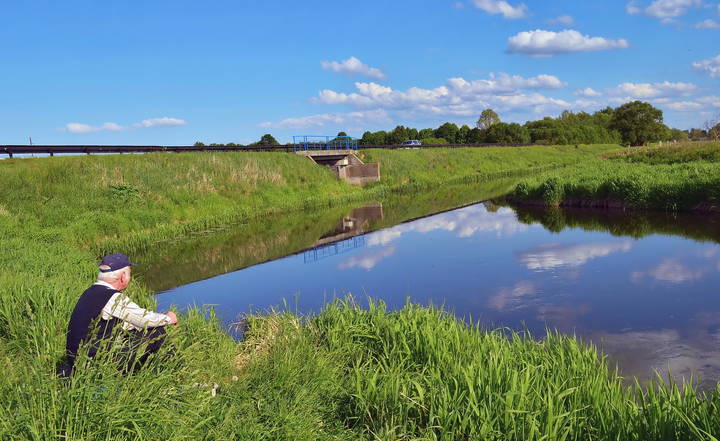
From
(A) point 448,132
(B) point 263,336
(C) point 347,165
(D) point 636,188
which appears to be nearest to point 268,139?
(C) point 347,165

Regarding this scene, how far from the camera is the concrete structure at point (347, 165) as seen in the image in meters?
43.2

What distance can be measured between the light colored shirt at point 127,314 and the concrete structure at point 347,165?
3719 centimetres

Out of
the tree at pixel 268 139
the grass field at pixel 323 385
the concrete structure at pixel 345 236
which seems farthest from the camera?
the tree at pixel 268 139

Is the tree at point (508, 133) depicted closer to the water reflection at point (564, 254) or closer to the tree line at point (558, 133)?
the tree line at point (558, 133)

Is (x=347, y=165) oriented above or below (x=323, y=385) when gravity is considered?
above

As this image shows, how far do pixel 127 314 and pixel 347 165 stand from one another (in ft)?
130

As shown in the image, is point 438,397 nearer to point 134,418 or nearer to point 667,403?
point 667,403

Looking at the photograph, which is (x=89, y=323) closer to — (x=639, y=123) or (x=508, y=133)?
(x=508, y=133)

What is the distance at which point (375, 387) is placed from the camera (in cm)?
576

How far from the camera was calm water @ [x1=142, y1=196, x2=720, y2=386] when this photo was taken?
9.80 metres

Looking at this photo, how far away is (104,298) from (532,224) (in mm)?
21549

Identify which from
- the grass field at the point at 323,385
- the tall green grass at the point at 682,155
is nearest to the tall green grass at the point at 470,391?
the grass field at the point at 323,385

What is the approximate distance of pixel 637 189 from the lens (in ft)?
81.4

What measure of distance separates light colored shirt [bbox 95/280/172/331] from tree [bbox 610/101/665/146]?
11027 centimetres
